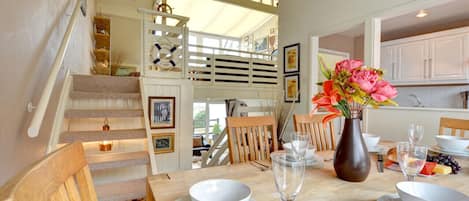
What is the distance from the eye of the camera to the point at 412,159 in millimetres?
985

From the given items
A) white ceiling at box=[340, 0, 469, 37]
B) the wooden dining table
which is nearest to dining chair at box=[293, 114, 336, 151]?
the wooden dining table

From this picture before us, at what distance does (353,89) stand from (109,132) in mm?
2204

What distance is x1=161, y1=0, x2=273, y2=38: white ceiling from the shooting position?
26.9 ft

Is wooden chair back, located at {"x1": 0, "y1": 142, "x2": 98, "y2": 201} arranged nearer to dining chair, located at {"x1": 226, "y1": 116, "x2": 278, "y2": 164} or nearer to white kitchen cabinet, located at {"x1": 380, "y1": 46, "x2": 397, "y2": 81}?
dining chair, located at {"x1": 226, "y1": 116, "x2": 278, "y2": 164}

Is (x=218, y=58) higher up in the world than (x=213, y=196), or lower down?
higher up

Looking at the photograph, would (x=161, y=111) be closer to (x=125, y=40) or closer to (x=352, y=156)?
(x=352, y=156)

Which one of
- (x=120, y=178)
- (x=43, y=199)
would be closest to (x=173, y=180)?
(x=43, y=199)

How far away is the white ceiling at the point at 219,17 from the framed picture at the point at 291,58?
4658 millimetres

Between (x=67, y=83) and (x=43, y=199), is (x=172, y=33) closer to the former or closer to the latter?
(x=67, y=83)

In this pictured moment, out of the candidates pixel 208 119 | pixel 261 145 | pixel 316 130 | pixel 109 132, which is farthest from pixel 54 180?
pixel 208 119

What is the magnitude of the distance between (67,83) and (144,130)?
36.6 inches

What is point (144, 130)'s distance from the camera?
256 cm

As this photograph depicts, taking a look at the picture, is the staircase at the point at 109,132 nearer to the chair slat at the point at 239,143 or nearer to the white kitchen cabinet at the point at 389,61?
the chair slat at the point at 239,143

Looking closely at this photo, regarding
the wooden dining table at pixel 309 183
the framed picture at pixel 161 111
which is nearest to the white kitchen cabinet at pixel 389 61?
the wooden dining table at pixel 309 183
